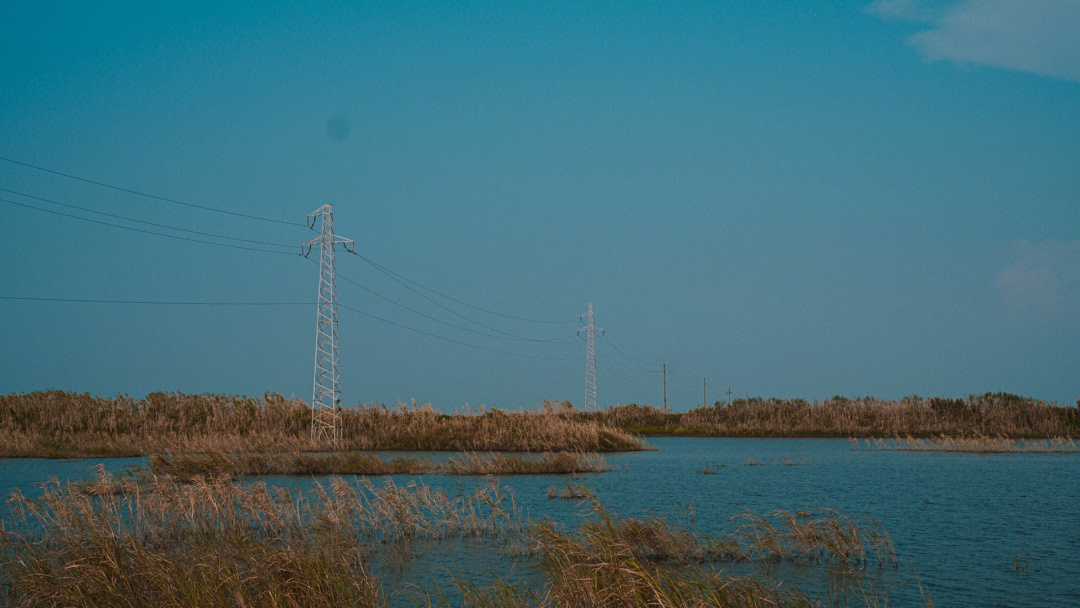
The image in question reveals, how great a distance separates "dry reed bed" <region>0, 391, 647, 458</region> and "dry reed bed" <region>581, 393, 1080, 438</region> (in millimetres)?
18498

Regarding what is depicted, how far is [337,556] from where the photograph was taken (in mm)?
13367

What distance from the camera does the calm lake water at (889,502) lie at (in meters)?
14.2

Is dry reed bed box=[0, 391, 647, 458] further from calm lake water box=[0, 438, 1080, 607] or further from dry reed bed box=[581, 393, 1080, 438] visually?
dry reed bed box=[581, 393, 1080, 438]

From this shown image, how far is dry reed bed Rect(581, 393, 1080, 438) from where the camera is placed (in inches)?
2222

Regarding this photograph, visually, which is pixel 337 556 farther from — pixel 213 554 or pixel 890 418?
pixel 890 418

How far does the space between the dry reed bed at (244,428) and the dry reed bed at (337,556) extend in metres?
20.8

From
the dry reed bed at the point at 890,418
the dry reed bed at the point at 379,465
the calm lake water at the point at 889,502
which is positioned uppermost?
the dry reed bed at the point at 890,418

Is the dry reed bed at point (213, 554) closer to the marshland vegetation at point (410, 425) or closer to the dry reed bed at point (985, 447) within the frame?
the marshland vegetation at point (410, 425)

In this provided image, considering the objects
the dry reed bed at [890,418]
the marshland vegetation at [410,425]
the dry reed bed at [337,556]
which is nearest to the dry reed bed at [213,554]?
the dry reed bed at [337,556]

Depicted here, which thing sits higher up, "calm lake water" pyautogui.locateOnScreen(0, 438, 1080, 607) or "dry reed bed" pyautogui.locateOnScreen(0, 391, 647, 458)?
"dry reed bed" pyautogui.locateOnScreen(0, 391, 647, 458)

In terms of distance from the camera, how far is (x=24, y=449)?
4278 centimetres

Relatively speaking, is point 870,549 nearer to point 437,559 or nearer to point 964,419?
point 437,559

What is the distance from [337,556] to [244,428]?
119 feet

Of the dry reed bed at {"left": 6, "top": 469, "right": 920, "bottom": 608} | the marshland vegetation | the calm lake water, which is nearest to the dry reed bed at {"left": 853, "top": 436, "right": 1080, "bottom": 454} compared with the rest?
the calm lake water
